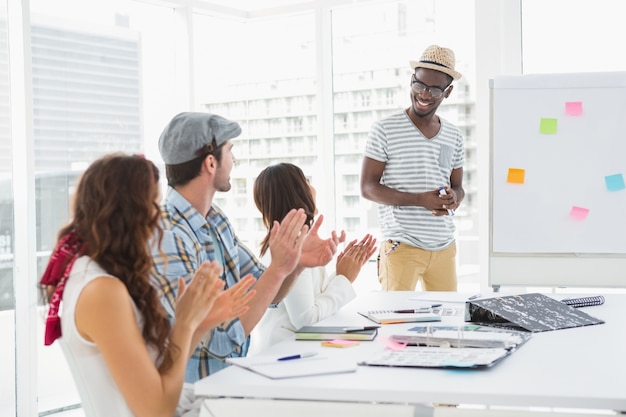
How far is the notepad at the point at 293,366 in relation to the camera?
67.9 inches

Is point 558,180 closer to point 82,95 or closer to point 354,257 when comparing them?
point 354,257

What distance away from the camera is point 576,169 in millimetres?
3367

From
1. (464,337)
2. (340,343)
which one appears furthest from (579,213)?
(340,343)

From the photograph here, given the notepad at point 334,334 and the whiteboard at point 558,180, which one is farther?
the whiteboard at point 558,180

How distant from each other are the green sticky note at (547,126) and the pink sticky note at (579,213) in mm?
342

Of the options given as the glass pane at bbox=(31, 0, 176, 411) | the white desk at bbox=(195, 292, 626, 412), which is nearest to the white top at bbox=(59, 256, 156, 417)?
the white desk at bbox=(195, 292, 626, 412)

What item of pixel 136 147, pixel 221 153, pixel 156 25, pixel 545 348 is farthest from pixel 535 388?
pixel 156 25

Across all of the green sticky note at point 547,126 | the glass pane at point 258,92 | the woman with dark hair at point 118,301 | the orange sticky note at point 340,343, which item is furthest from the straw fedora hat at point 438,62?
the woman with dark hair at point 118,301

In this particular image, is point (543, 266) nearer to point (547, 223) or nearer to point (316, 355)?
point (547, 223)

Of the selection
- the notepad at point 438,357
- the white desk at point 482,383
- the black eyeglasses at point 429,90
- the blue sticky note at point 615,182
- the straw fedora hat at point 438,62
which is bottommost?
the white desk at point 482,383

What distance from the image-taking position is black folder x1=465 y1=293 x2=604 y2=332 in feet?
7.35

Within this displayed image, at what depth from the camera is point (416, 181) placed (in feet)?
12.1

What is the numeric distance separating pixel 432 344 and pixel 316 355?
296mm

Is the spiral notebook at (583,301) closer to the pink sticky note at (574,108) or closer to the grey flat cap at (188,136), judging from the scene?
the pink sticky note at (574,108)
